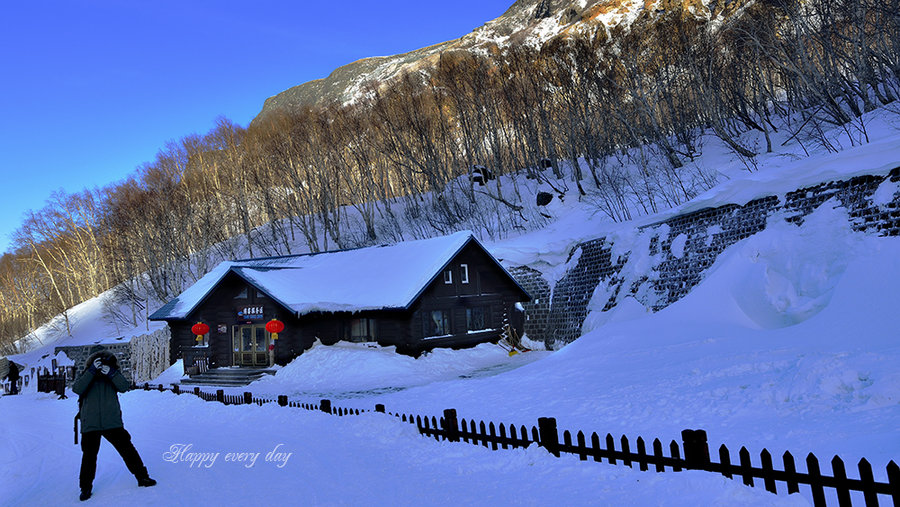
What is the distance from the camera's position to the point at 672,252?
2058cm

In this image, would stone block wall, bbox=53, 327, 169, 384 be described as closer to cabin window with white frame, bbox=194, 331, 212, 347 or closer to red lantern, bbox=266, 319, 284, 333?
cabin window with white frame, bbox=194, 331, 212, 347

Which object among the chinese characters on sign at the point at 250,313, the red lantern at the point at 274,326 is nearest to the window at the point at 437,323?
the red lantern at the point at 274,326

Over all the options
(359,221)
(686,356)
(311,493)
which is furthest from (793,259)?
(359,221)

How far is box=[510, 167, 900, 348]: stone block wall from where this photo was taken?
1423cm

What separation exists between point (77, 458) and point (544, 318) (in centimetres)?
2183

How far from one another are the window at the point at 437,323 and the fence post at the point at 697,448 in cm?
2101

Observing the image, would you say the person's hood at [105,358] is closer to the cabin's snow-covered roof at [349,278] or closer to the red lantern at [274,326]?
the cabin's snow-covered roof at [349,278]

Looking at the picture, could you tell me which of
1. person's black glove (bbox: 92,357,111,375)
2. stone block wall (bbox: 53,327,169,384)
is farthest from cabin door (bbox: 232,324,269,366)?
person's black glove (bbox: 92,357,111,375)

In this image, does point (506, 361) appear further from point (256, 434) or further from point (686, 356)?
point (256, 434)

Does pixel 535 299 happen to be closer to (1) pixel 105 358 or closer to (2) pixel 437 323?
(2) pixel 437 323

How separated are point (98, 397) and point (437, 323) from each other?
1987cm

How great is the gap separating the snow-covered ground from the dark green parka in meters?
0.99

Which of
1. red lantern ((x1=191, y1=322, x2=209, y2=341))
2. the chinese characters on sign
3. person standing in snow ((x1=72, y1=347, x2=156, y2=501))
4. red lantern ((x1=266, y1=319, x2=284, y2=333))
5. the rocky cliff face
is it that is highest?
the rocky cliff face

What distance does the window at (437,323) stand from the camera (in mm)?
26234
